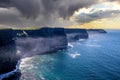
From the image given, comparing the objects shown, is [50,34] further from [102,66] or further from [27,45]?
[102,66]

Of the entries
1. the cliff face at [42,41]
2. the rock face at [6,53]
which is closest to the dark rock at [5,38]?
the rock face at [6,53]

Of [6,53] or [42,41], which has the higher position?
[6,53]

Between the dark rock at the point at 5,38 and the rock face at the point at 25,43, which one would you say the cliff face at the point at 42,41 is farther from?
the dark rock at the point at 5,38

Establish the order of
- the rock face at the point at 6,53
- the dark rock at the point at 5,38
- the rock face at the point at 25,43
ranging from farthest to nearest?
the rock face at the point at 25,43
the dark rock at the point at 5,38
the rock face at the point at 6,53

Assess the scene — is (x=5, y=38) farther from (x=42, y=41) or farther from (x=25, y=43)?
(x=42, y=41)

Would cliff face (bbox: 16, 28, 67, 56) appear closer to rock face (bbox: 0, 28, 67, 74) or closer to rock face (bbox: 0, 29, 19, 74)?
rock face (bbox: 0, 28, 67, 74)

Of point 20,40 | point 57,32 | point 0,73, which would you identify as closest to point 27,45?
point 20,40

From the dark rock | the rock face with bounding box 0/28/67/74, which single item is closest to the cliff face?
the rock face with bounding box 0/28/67/74

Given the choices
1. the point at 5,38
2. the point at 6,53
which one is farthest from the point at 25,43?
the point at 6,53

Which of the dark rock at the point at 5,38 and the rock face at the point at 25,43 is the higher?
the dark rock at the point at 5,38
